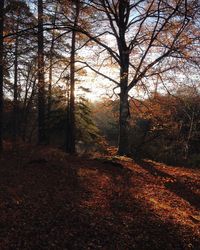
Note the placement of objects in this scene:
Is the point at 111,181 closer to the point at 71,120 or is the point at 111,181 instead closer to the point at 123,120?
the point at 123,120

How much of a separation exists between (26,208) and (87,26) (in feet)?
33.5

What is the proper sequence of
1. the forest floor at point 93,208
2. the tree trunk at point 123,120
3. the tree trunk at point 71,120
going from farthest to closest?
1. the tree trunk at point 71,120
2. the tree trunk at point 123,120
3. the forest floor at point 93,208

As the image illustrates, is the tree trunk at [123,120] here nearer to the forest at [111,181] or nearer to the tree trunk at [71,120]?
the forest at [111,181]

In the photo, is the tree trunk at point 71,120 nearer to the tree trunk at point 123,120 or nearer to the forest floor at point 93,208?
the tree trunk at point 123,120

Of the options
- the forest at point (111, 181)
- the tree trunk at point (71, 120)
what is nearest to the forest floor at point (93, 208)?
the forest at point (111, 181)

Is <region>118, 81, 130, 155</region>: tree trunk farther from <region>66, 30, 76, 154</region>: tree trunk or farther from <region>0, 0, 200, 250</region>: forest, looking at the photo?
<region>66, 30, 76, 154</region>: tree trunk

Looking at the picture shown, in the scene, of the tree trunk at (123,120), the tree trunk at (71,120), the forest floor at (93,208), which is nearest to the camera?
the forest floor at (93,208)

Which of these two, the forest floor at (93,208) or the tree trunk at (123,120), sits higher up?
the tree trunk at (123,120)

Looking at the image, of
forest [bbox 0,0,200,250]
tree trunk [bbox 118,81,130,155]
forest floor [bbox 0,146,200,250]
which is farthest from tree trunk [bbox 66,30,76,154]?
forest floor [bbox 0,146,200,250]

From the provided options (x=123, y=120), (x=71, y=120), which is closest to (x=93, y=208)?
(x=123, y=120)

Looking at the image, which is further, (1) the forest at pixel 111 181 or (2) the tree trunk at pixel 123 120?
(2) the tree trunk at pixel 123 120

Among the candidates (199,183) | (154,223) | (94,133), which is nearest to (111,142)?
(94,133)

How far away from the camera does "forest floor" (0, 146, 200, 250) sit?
6.62m

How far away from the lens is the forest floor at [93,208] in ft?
21.7
